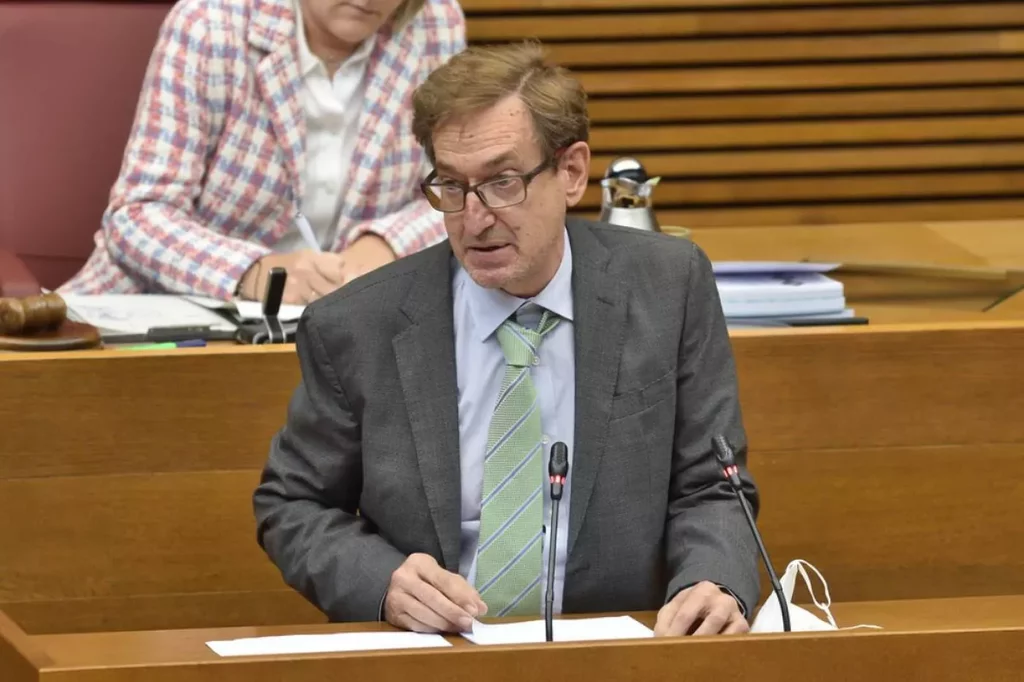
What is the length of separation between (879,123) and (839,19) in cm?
26

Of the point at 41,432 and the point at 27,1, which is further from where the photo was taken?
the point at 27,1

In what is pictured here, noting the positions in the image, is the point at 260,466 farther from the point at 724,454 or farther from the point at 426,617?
the point at 724,454

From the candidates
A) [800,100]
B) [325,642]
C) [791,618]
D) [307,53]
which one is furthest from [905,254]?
[325,642]

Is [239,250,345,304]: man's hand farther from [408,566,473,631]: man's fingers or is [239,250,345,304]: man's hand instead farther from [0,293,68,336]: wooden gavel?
[408,566,473,631]: man's fingers

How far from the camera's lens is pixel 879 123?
3998 millimetres

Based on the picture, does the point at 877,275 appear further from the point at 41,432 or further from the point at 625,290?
the point at 41,432

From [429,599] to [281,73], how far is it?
4.79ft

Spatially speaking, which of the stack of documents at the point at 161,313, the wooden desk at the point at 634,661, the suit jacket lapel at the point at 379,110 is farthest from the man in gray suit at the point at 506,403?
the suit jacket lapel at the point at 379,110

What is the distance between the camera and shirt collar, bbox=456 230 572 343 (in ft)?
6.89

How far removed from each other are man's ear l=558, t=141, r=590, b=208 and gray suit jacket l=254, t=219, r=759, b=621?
→ 11 cm

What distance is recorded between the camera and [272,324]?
267cm

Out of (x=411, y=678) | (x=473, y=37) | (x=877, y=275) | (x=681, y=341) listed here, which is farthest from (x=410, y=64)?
(x=411, y=678)

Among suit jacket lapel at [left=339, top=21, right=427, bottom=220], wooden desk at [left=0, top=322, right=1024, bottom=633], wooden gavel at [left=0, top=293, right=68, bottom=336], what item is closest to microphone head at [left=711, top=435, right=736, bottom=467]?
wooden desk at [left=0, top=322, right=1024, bottom=633]

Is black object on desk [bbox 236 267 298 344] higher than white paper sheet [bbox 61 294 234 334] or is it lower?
higher
